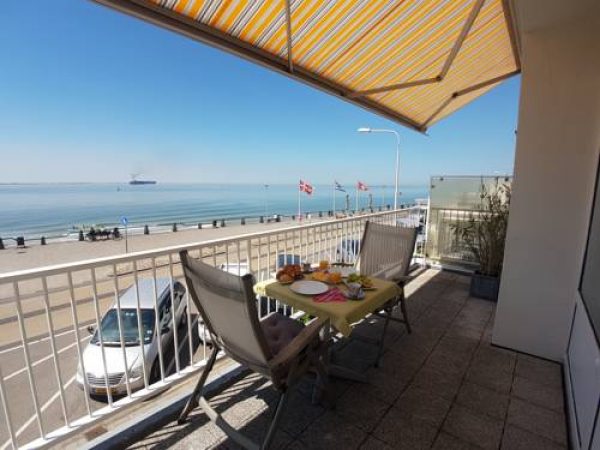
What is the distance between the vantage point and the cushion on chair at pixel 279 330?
1944mm

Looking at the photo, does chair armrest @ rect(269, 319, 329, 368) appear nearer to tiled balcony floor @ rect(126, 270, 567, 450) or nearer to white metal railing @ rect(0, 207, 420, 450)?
tiled balcony floor @ rect(126, 270, 567, 450)

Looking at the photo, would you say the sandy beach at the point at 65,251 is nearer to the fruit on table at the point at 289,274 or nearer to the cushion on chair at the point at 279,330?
the fruit on table at the point at 289,274

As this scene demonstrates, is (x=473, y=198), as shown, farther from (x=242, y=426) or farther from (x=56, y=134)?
(x=56, y=134)

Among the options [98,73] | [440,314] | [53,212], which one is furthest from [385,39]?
[53,212]

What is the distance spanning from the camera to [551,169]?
2449mm

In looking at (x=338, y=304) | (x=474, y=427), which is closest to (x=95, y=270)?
(x=338, y=304)

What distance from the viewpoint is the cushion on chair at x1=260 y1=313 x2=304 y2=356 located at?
6.38ft

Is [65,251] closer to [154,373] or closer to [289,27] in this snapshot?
[154,373]

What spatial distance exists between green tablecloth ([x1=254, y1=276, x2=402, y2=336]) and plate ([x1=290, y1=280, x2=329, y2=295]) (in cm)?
3

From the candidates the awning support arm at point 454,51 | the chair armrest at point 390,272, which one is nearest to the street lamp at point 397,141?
the awning support arm at point 454,51

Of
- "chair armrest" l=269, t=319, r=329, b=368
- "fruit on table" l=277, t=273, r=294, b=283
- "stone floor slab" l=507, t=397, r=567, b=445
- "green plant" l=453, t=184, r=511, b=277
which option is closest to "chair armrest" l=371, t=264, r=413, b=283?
"fruit on table" l=277, t=273, r=294, b=283

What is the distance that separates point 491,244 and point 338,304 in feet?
10.8

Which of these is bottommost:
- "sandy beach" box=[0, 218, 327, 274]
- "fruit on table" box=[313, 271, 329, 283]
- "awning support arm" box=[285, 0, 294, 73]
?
"sandy beach" box=[0, 218, 327, 274]

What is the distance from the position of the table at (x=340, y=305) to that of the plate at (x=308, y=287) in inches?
1.3
